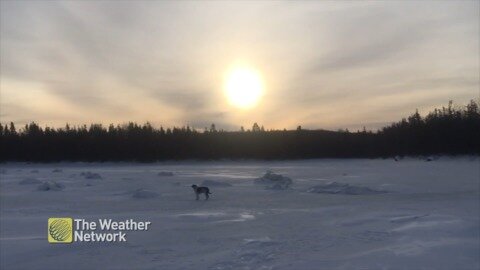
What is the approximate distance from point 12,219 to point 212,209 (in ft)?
16.0

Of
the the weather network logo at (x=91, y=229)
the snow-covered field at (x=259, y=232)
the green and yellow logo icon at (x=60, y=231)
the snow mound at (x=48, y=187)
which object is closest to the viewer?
the snow-covered field at (x=259, y=232)

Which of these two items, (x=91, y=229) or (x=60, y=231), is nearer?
(x=60, y=231)

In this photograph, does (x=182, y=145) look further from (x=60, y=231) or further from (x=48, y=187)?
(x=60, y=231)

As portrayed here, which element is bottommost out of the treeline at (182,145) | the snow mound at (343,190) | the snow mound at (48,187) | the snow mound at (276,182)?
the snow mound at (343,190)

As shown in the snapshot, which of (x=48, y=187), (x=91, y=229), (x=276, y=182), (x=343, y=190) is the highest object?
(x=48, y=187)

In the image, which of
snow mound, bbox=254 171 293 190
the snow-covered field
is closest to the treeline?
snow mound, bbox=254 171 293 190

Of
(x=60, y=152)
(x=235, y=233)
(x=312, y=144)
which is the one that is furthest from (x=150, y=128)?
(x=235, y=233)

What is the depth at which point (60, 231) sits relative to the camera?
385 inches

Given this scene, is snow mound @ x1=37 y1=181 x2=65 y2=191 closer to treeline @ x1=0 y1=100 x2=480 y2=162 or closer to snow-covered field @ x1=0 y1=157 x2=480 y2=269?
snow-covered field @ x1=0 y1=157 x2=480 y2=269

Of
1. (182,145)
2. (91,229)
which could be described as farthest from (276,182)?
(182,145)

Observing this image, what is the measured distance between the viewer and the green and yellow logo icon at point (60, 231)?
9180mm

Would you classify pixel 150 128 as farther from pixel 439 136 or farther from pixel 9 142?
pixel 439 136

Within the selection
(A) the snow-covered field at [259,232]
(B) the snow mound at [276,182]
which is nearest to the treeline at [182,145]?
(B) the snow mound at [276,182]

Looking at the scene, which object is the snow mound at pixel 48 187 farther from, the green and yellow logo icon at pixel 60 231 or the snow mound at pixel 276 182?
the green and yellow logo icon at pixel 60 231
